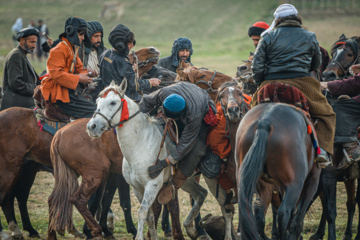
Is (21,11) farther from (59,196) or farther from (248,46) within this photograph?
(59,196)

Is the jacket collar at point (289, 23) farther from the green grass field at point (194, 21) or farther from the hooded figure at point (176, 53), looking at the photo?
the green grass field at point (194, 21)

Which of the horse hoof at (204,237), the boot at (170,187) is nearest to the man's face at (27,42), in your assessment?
the boot at (170,187)

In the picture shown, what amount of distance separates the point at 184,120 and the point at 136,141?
71cm

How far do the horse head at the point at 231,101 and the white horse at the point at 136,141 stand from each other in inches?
40.3

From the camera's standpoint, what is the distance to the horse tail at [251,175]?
556 centimetres

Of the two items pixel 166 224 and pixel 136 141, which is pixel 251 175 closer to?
pixel 136 141

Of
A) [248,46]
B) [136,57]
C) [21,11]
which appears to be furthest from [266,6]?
[136,57]

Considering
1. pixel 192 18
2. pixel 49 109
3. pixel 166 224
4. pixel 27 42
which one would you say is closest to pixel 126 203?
pixel 166 224

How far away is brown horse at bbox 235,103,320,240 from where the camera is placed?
18.3 feet

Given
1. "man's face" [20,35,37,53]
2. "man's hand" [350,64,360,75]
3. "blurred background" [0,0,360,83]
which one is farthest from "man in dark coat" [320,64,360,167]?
"blurred background" [0,0,360,83]

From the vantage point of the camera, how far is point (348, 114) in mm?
7996

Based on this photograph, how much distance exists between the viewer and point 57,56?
8.16m

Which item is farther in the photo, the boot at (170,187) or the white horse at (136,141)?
the boot at (170,187)

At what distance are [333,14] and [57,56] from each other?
3571cm
